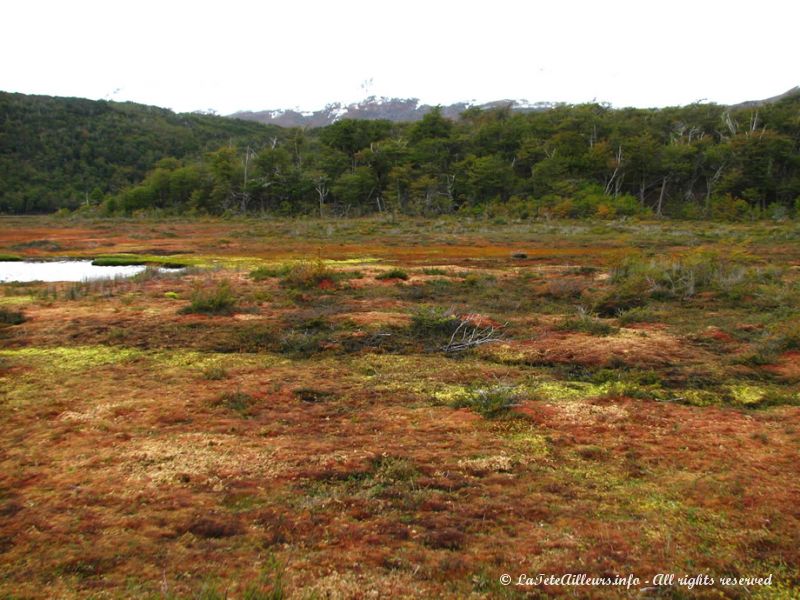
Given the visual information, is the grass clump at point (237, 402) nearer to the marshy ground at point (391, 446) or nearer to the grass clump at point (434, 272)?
the marshy ground at point (391, 446)

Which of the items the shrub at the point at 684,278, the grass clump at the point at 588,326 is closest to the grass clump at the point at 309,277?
the grass clump at the point at 588,326

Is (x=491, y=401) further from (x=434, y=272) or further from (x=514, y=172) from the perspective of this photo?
(x=514, y=172)

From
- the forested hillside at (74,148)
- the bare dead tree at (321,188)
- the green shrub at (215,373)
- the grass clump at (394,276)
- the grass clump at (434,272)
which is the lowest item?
the grass clump at (434,272)

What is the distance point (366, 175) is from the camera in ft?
246

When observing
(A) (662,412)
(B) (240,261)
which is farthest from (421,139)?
(A) (662,412)

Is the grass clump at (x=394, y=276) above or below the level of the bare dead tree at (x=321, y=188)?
below

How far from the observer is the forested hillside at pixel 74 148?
94.8 meters

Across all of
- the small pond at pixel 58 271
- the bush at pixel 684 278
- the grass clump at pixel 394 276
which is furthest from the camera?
the small pond at pixel 58 271

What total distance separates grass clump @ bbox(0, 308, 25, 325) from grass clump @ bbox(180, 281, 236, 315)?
4.09 metres

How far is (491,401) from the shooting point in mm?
8641

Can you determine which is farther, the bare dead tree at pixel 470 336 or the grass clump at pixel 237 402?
the bare dead tree at pixel 470 336

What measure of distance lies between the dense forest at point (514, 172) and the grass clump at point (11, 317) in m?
57.5

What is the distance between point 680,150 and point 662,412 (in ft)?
233

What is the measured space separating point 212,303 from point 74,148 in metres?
118
